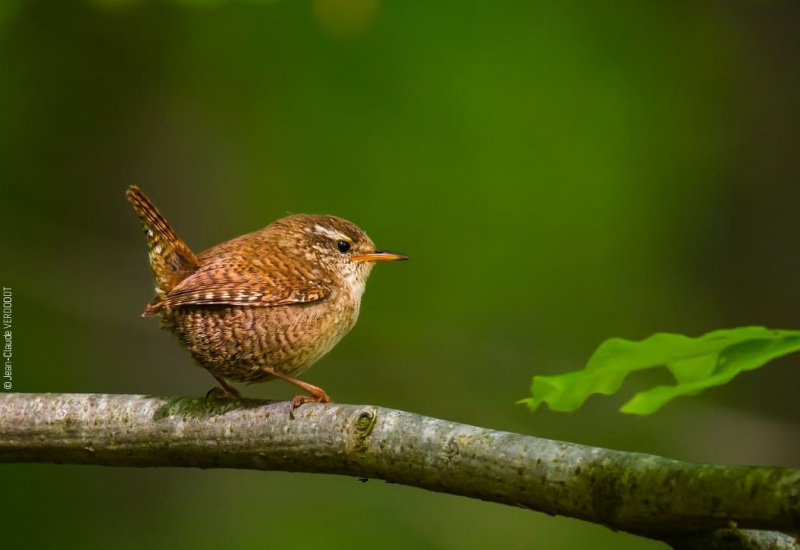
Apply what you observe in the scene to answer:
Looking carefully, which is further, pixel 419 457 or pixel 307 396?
pixel 307 396

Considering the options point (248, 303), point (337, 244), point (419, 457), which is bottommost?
point (419, 457)

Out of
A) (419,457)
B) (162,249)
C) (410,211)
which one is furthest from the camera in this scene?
(410,211)

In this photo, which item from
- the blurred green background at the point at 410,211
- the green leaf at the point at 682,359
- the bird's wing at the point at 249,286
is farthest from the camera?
the blurred green background at the point at 410,211

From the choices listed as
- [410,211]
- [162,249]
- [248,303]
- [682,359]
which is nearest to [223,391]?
[248,303]

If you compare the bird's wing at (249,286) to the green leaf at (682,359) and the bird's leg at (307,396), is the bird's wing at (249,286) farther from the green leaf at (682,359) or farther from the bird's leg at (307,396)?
the green leaf at (682,359)

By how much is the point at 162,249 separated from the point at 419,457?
4.91 feet

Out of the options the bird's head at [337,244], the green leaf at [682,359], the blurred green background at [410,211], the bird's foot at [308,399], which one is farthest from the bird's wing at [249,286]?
the blurred green background at [410,211]

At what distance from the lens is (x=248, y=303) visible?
3031 mm

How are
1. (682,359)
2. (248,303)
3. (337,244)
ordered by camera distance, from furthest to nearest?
(337,244) → (248,303) → (682,359)

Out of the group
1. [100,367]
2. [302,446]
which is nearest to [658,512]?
[302,446]

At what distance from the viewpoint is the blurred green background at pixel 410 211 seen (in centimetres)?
526

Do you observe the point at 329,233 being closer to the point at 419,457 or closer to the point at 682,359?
the point at 419,457

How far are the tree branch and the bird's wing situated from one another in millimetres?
425

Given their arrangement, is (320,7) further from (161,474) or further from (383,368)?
(161,474)
